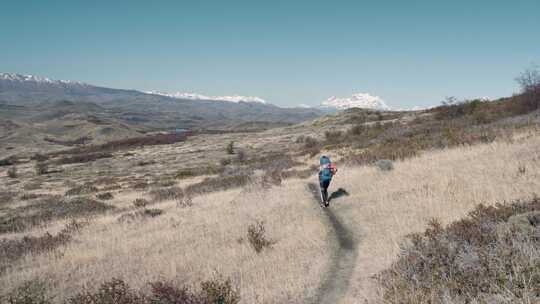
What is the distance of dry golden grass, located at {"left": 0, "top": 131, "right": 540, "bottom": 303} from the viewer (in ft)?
27.5

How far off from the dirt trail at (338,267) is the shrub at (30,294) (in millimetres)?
5715

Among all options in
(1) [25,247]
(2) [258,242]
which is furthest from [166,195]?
(2) [258,242]

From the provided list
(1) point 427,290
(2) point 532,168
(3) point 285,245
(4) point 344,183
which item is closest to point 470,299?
(1) point 427,290

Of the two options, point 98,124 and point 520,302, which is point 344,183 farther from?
point 98,124

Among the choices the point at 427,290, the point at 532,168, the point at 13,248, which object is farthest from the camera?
the point at 13,248

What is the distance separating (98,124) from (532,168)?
7815 inches

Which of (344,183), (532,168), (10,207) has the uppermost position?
(532,168)

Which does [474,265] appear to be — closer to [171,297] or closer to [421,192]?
[171,297]

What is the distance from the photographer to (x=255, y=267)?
9.02 m

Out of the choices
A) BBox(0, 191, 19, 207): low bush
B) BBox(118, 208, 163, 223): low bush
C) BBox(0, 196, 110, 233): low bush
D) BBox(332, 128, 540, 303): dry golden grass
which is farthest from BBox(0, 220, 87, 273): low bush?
BBox(0, 191, 19, 207): low bush

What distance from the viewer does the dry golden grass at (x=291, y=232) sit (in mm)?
8391

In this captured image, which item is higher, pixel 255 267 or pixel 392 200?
pixel 392 200

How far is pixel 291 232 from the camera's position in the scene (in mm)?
11445

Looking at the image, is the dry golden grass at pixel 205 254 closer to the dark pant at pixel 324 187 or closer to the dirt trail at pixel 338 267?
the dirt trail at pixel 338 267
